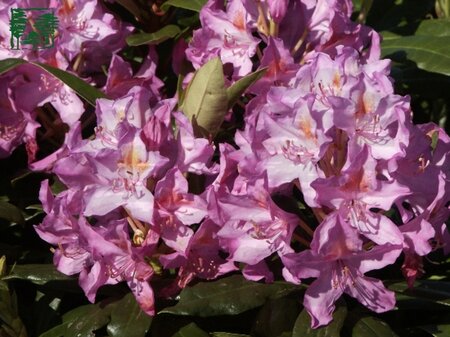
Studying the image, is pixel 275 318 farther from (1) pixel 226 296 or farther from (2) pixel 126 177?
(2) pixel 126 177

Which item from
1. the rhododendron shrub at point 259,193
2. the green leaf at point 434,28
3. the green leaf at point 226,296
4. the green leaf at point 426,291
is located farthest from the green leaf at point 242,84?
the green leaf at point 434,28

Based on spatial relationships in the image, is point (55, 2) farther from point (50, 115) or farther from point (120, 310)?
point (120, 310)

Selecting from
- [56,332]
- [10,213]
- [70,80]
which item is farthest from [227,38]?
[56,332]

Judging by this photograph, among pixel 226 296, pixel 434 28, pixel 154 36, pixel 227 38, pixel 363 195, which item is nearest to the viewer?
pixel 363 195

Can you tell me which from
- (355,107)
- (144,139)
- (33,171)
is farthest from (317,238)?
(33,171)

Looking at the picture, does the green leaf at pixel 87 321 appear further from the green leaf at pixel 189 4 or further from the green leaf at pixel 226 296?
the green leaf at pixel 189 4

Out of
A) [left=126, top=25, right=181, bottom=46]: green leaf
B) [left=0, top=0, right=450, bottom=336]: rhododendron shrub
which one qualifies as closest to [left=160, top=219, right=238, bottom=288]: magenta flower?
[left=0, top=0, right=450, bottom=336]: rhododendron shrub
